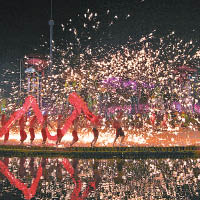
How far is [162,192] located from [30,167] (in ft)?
15.0

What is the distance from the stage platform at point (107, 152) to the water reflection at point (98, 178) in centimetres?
108

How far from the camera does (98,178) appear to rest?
9570mm

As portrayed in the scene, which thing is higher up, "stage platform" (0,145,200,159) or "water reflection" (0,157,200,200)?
"stage platform" (0,145,200,159)

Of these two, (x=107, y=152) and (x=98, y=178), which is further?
(x=107, y=152)

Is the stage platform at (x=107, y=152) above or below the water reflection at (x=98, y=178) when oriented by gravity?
above

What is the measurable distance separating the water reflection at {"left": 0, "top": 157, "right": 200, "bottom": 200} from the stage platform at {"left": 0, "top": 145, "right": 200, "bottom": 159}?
1.08m

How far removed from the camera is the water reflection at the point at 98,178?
776 centimetres

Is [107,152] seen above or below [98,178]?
above

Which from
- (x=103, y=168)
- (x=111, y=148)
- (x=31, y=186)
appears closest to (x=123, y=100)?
(x=111, y=148)

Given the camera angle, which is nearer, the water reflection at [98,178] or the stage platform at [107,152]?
the water reflection at [98,178]

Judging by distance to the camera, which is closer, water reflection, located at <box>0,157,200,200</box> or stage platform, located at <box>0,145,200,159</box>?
water reflection, located at <box>0,157,200,200</box>

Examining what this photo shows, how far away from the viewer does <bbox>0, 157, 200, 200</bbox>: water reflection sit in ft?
25.5

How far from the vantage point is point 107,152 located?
1431 centimetres

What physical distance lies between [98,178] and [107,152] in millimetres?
4751
